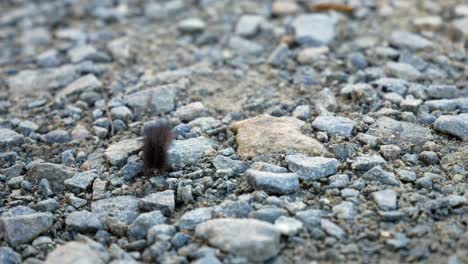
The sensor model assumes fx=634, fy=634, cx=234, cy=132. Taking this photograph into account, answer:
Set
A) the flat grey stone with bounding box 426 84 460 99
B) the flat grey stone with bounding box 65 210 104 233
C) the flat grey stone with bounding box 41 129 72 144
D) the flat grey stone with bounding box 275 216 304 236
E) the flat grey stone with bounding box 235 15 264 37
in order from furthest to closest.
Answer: the flat grey stone with bounding box 235 15 264 37
the flat grey stone with bounding box 426 84 460 99
the flat grey stone with bounding box 41 129 72 144
the flat grey stone with bounding box 65 210 104 233
the flat grey stone with bounding box 275 216 304 236

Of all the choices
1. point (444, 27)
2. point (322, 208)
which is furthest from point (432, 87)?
point (322, 208)

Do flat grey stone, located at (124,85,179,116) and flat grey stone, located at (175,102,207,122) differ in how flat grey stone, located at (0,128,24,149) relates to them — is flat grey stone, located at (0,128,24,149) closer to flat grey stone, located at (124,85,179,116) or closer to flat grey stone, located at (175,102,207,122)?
flat grey stone, located at (124,85,179,116)

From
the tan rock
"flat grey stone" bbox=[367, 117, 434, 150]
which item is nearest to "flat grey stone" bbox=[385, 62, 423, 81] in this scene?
"flat grey stone" bbox=[367, 117, 434, 150]

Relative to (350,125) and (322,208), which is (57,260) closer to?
(322,208)

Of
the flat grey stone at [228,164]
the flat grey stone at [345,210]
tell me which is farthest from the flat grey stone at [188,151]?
the flat grey stone at [345,210]

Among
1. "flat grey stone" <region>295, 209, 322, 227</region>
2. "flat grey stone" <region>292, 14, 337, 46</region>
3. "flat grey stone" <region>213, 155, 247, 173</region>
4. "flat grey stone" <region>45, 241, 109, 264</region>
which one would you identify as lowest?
"flat grey stone" <region>45, 241, 109, 264</region>

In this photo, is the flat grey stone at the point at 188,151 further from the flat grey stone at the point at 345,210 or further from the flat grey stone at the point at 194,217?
the flat grey stone at the point at 345,210

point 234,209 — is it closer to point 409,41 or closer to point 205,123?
point 205,123
